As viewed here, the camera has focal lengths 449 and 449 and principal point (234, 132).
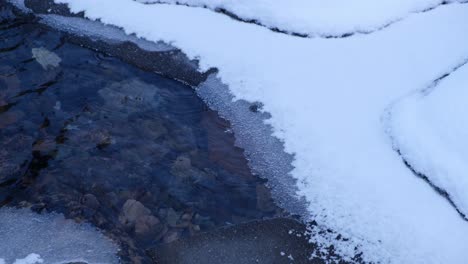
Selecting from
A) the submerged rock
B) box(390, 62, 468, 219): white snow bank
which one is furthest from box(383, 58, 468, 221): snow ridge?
the submerged rock

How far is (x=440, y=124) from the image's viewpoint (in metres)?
2.67

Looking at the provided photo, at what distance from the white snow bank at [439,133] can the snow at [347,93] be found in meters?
0.08

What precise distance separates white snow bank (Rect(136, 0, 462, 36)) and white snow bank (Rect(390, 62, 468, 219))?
0.76 meters

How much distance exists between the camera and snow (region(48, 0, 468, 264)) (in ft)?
7.79

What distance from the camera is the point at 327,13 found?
136 inches

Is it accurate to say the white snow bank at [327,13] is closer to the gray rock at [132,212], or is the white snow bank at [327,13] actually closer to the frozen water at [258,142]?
the frozen water at [258,142]

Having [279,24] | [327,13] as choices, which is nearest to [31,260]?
[279,24]

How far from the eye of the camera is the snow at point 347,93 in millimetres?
2373

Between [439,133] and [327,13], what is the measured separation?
133cm

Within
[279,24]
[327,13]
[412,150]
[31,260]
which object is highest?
[327,13]

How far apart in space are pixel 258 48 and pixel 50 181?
5.64 ft

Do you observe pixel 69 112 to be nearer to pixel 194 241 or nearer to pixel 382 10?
pixel 194 241

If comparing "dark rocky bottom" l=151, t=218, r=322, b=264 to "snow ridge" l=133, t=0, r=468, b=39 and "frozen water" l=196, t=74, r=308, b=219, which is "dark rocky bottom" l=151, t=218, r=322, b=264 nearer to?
"frozen water" l=196, t=74, r=308, b=219

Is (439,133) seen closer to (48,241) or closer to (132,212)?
(132,212)
